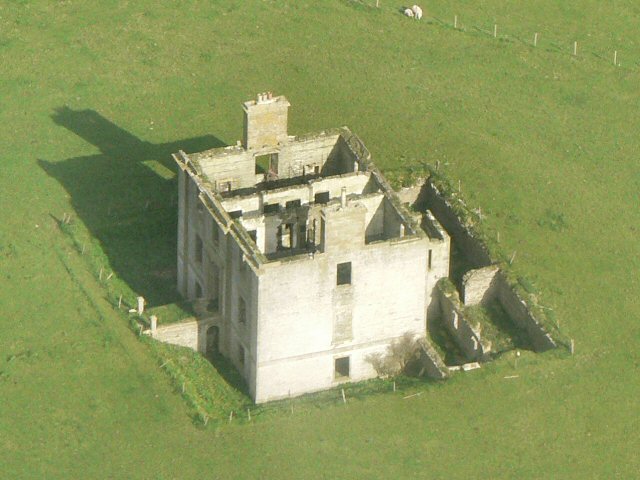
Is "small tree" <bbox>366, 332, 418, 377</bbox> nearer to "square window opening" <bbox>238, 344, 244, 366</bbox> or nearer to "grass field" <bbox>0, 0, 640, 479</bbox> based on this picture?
"grass field" <bbox>0, 0, 640, 479</bbox>

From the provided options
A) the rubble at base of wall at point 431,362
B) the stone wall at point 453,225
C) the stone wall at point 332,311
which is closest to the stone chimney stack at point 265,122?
the stone wall at point 332,311

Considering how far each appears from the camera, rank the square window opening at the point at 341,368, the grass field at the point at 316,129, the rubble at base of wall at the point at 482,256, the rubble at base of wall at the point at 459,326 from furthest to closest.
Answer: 1. the rubble at base of wall at the point at 482,256
2. the rubble at base of wall at the point at 459,326
3. the square window opening at the point at 341,368
4. the grass field at the point at 316,129

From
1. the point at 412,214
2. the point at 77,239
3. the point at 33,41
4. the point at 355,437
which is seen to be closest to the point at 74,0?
the point at 33,41

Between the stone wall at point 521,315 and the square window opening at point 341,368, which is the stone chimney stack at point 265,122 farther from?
the stone wall at point 521,315

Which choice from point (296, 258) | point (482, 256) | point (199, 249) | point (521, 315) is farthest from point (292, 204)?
point (521, 315)

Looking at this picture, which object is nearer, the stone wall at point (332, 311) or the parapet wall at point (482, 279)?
the stone wall at point (332, 311)

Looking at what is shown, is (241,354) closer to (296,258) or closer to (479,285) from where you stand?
(296,258)
